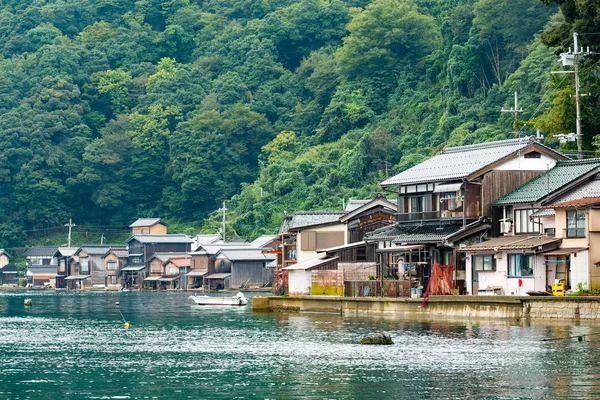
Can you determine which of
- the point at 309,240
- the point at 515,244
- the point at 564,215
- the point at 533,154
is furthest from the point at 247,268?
the point at 564,215

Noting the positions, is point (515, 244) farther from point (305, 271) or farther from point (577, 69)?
point (305, 271)

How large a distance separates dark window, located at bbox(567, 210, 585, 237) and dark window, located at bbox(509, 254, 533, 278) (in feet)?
7.87

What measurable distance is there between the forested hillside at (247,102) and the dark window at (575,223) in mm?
50708

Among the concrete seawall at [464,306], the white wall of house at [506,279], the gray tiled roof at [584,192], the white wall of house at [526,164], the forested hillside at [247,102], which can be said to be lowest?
the concrete seawall at [464,306]

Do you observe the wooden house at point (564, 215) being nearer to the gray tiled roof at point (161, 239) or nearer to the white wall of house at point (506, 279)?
the white wall of house at point (506, 279)

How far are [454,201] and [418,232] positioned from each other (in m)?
2.91

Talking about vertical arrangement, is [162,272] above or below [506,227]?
below

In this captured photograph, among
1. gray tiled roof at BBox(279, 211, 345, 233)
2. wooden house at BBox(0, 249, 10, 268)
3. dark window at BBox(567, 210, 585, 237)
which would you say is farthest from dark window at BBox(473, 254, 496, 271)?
wooden house at BBox(0, 249, 10, 268)

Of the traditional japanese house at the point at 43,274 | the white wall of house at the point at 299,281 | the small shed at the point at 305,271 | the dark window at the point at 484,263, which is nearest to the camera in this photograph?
the dark window at the point at 484,263

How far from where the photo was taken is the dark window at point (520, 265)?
5088cm

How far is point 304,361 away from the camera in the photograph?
3697 centimetres

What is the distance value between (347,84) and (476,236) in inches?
3550

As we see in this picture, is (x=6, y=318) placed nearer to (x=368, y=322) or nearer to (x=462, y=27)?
(x=368, y=322)

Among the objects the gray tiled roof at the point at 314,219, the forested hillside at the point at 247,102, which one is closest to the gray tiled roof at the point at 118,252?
the forested hillside at the point at 247,102
